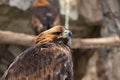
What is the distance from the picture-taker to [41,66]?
8.70 ft

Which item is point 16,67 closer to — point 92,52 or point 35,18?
point 35,18

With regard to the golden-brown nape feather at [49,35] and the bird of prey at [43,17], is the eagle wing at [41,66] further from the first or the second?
the bird of prey at [43,17]

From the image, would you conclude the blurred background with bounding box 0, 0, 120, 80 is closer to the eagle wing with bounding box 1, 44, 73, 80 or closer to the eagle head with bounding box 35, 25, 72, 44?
the eagle head with bounding box 35, 25, 72, 44

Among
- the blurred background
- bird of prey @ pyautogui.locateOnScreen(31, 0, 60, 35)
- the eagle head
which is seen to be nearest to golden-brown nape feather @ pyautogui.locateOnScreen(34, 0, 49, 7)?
bird of prey @ pyautogui.locateOnScreen(31, 0, 60, 35)

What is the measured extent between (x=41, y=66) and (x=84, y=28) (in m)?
6.09

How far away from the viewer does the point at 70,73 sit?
2744 millimetres

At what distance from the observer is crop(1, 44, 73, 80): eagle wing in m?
2.62

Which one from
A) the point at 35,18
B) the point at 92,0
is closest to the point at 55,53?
A: the point at 35,18

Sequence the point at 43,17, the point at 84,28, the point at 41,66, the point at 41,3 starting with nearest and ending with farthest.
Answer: the point at 41,66 < the point at 43,17 < the point at 41,3 < the point at 84,28

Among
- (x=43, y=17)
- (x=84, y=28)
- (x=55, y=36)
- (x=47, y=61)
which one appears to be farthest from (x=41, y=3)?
(x=47, y=61)

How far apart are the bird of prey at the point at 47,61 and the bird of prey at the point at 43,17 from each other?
11.2 feet

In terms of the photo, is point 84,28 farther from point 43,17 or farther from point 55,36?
point 55,36

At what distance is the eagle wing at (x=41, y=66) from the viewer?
8.61 ft

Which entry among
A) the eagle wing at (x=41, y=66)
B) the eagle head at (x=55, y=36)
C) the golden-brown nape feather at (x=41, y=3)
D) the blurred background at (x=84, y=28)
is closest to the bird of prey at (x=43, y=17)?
the golden-brown nape feather at (x=41, y=3)
